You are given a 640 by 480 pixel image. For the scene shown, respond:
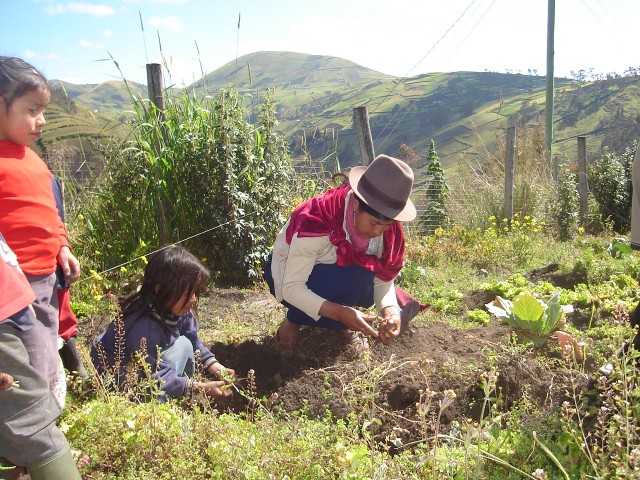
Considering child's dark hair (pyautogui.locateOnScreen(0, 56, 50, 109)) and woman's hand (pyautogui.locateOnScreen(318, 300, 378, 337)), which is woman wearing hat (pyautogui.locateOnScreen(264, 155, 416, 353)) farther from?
child's dark hair (pyautogui.locateOnScreen(0, 56, 50, 109))

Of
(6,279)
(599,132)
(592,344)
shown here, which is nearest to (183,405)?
(6,279)

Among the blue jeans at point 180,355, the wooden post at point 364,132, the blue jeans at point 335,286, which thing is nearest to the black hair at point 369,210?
the blue jeans at point 335,286

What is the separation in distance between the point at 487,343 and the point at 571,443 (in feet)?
4.19

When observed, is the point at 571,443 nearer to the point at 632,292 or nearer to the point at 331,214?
the point at 331,214

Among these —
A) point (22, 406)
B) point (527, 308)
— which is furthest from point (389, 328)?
point (22, 406)

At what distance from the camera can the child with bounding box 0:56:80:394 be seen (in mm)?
2119

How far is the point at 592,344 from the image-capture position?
11.1 ft

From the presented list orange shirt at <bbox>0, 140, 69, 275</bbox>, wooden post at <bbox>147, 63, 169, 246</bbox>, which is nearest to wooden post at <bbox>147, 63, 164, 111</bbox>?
wooden post at <bbox>147, 63, 169, 246</bbox>

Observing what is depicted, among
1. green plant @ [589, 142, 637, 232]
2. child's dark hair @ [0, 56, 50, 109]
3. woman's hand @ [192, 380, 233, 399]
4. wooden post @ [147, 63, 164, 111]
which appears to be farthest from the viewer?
green plant @ [589, 142, 637, 232]

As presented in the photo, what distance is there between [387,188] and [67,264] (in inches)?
63.8

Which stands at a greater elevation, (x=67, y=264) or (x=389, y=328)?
(x=67, y=264)

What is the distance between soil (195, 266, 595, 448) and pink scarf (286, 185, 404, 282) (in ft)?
1.74

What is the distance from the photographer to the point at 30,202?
2270mm

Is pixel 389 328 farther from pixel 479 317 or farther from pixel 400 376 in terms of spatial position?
pixel 479 317
